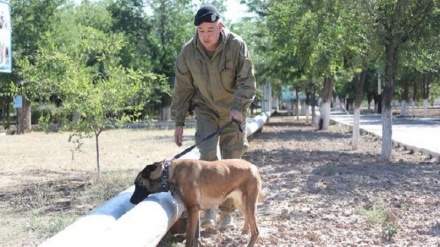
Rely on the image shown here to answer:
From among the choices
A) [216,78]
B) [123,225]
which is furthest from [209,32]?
[123,225]

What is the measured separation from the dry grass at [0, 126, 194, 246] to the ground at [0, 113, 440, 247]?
26 mm

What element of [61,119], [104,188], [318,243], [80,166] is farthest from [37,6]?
[318,243]

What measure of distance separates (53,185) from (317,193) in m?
5.01

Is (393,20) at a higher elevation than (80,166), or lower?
higher

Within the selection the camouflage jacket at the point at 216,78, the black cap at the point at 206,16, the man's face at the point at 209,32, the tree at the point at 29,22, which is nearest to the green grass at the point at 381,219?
the camouflage jacket at the point at 216,78

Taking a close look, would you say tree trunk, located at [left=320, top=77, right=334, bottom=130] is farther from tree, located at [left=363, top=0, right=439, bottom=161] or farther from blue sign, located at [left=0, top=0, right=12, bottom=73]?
blue sign, located at [left=0, top=0, right=12, bottom=73]

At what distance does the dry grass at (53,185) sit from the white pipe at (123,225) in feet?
5.76

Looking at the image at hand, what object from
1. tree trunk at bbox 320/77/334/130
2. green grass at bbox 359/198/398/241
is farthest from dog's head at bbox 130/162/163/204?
tree trunk at bbox 320/77/334/130

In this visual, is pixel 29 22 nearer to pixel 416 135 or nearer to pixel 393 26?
pixel 416 135

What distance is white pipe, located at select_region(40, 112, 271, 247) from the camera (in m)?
4.05

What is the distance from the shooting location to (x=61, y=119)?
11992 millimetres

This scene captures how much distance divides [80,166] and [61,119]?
324 cm

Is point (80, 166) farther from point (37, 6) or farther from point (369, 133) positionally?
point (37, 6)

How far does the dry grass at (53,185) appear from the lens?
731 centimetres
